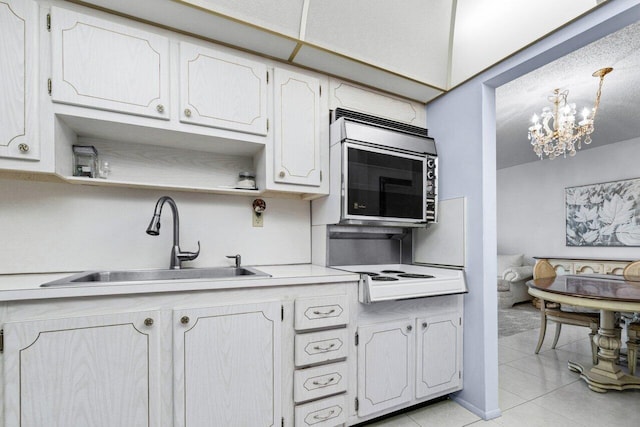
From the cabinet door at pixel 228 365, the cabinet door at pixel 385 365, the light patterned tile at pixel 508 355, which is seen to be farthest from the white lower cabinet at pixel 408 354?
the light patterned tile at pixel 508 355

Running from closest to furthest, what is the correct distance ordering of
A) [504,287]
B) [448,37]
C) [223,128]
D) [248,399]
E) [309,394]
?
1. [248,399]
2. [309,394]
3. [223,128]
4. [448,37]
5. [504,287]

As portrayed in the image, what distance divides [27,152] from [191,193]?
2.47 feet

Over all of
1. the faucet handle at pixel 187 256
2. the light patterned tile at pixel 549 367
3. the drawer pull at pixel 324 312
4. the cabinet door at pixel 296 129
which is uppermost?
the cabinet door at pixel 296 129

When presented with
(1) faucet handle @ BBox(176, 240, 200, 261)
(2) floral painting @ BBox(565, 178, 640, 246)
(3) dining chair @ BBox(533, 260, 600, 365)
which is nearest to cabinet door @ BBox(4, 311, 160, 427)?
(1) faucet handle @ BBox(176, 240, 200, 261)

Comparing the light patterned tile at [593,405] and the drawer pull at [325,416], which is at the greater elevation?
the drawer pull at [325,416]

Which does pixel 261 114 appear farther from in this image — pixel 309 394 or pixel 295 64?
pixel 309 394

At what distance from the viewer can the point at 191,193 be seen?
1.87m

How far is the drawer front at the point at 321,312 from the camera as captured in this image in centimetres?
149

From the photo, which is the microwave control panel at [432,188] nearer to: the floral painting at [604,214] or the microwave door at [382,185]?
the microwave door at [382,185]

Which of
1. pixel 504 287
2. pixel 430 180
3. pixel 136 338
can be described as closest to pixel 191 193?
pixel 136 338

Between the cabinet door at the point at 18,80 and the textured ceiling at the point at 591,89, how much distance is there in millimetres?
3468

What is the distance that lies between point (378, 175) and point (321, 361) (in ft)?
3.77

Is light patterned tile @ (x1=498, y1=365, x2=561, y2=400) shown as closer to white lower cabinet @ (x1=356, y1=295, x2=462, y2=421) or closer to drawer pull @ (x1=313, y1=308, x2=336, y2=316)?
white lower cabinet @ (x1=356, y1=295, x2=462, y2=421)

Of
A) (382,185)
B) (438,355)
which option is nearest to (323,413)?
(438,355)
